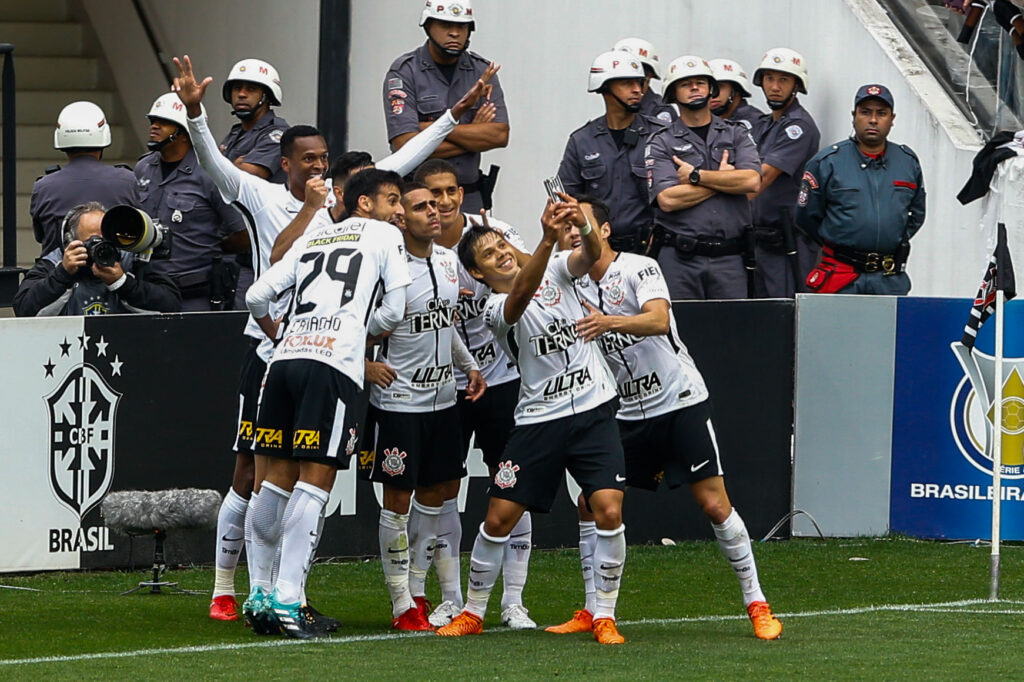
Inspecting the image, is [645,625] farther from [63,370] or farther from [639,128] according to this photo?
[639,128]

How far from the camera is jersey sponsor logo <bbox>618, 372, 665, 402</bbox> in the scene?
8.66 m

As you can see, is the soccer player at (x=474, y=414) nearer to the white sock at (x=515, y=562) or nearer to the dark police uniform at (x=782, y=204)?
the white sock at (x=515, y=562)

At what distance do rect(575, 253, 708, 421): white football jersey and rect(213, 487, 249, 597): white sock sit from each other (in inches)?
75.8

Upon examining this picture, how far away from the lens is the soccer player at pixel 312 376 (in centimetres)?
818

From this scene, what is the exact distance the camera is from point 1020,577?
10266mm

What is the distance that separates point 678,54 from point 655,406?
708cm

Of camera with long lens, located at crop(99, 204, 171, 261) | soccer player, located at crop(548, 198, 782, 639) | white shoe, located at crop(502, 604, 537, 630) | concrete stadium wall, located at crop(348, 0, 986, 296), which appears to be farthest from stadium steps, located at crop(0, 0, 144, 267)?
soccer player, located at crop(548, 198, 782, 639)

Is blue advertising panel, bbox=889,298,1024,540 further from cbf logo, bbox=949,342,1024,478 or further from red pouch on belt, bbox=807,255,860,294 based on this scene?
red pouch on belt, bbox=807,255,860,294

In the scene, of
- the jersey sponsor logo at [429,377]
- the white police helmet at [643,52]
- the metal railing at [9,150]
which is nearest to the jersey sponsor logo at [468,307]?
the jersey sponsor logo at [429,377]

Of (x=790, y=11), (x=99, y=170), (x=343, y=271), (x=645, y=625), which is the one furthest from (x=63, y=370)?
(x=790, y=11)

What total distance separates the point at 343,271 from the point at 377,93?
29.7 feet

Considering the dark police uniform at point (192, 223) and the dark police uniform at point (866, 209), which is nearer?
the dark police uniform at point (192, 223)

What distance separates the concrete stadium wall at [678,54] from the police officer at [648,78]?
156 cm

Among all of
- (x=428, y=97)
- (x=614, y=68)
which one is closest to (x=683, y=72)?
(x=614, y=68)
